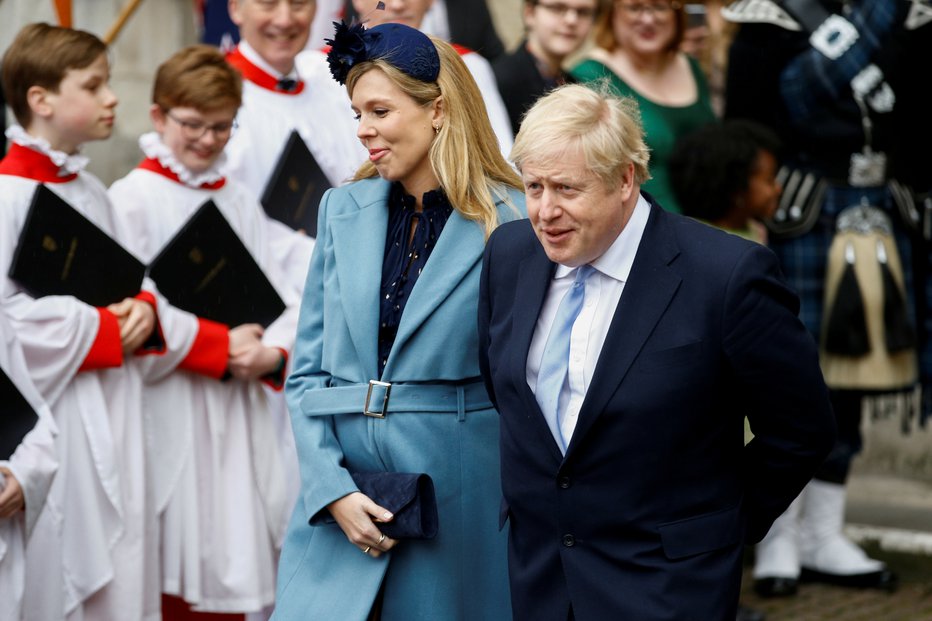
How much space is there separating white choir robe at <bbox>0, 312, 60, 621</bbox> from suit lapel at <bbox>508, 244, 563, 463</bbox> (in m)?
1.64

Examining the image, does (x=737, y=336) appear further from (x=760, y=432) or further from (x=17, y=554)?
(x=17, y=554)

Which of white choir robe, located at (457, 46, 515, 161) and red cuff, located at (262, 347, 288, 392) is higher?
white choir robe, located at (457, 46, 515, 161)

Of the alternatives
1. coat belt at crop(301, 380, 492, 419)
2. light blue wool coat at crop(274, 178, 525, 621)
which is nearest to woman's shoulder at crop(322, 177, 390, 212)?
light blue wool coat at crop(274, 178, 525, 621)

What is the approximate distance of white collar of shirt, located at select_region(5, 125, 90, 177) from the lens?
15.8 feet

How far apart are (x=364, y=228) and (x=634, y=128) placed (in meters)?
0.91

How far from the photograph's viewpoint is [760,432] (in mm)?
3393

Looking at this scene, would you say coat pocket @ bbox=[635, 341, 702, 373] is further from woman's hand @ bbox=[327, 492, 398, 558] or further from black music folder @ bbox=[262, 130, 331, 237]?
black music folder @ bbox=[262, 130, 331, 237]

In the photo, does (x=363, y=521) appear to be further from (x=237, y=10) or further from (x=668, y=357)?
(x=237, y=10)

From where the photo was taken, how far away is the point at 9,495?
14.3 feet

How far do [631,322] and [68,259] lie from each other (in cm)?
219

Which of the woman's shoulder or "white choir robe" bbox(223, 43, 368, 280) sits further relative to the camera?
"white choir robe" bbox(223, 43, 368, 280)

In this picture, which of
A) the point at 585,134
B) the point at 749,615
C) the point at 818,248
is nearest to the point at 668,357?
the point at 585,134

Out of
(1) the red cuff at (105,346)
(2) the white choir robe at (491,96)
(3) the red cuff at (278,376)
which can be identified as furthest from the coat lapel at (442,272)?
(2) the white choir robe at (491,96)

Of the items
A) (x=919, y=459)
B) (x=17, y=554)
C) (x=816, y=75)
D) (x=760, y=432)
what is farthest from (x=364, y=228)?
(x=919, y=459)
